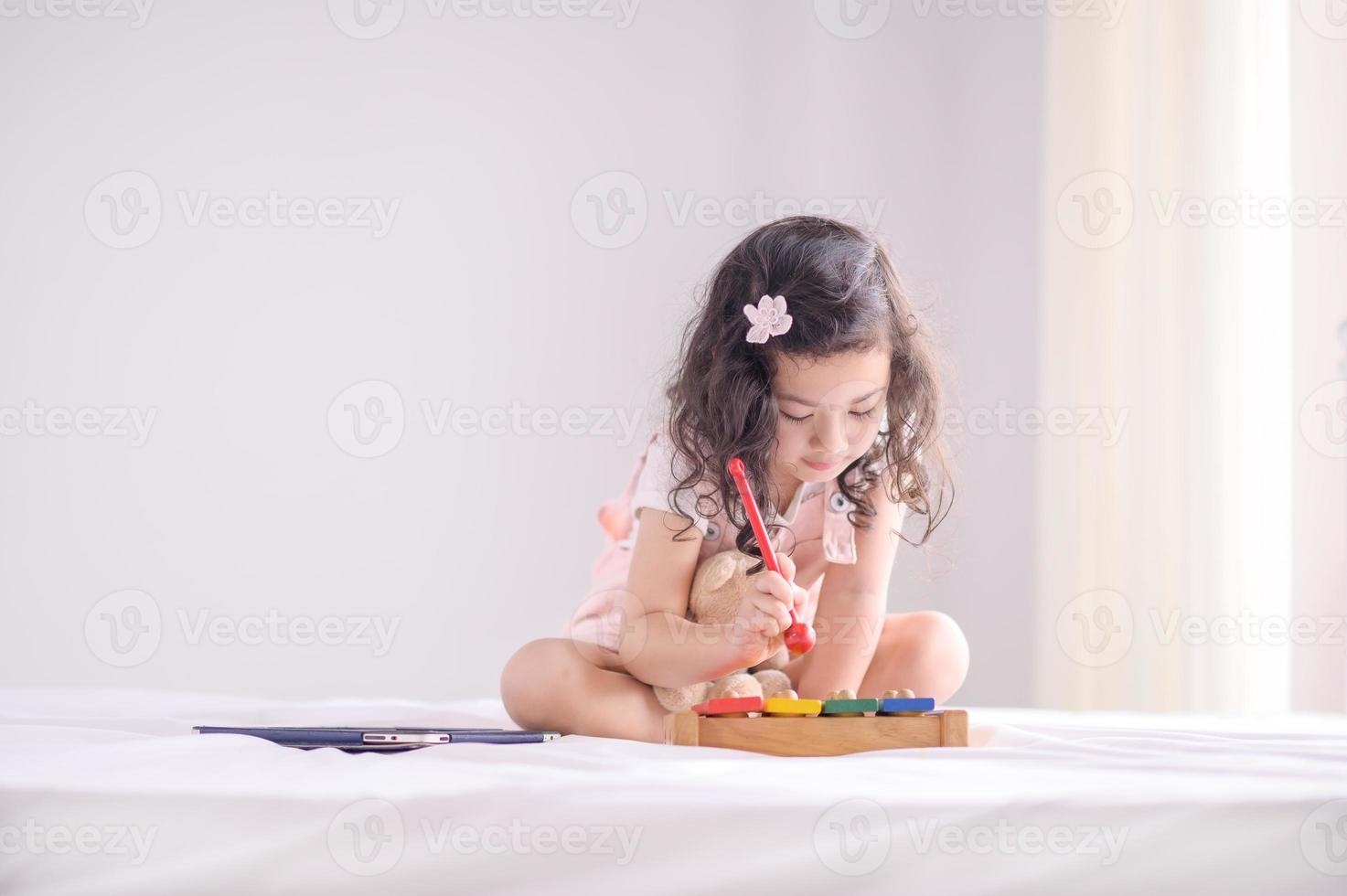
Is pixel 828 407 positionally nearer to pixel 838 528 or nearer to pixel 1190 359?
pixel 838 528

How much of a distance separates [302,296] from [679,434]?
1.30m

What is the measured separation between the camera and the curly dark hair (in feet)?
3.21

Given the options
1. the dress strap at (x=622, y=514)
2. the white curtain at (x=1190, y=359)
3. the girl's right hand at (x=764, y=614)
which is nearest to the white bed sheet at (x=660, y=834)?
the girl's right hand at (x=764, y=614)

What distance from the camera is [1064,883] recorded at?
20.4 inches

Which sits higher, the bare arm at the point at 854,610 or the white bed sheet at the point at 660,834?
the bare arm at the point at 854,610

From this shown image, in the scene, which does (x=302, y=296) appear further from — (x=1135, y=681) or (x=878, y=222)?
(x=1135, y=681)

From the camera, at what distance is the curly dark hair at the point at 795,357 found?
98cm

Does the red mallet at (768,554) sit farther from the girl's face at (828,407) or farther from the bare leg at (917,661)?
the bare leg at (917,661)

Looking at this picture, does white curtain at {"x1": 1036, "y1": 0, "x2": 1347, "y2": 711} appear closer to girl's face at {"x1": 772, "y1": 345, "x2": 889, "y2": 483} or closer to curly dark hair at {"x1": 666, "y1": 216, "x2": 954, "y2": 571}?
curly dark hair at {"x1": 666, "y1": 216, "x2": 954, "y2": 571}

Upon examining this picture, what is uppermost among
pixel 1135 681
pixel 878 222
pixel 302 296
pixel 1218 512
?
pixel 878 222

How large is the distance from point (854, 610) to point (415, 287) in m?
1.31

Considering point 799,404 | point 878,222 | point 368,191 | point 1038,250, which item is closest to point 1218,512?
point 1038,250

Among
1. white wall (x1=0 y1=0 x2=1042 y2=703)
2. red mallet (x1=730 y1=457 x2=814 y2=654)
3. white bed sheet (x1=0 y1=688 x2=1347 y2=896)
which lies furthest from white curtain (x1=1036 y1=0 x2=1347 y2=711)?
white bed sheet (x1=0 y1=688 x2=1347 y2=896)

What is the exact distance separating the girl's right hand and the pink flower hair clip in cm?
20
